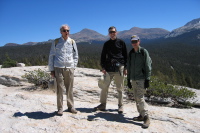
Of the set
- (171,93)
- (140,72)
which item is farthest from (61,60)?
(171,93)

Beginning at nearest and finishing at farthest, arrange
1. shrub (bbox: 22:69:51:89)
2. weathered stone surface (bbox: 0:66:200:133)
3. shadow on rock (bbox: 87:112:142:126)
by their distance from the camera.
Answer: weathered stone surface (bbox: 0:66:200:133) < shadow on rock (bbox: 87:112:142:126) < shrub (bbox: 22:69:51:89)

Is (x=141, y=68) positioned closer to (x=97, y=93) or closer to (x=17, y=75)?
(x=97, y=93)

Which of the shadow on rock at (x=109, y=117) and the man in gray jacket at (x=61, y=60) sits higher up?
the man in gray jacket at (x=61, y=60)

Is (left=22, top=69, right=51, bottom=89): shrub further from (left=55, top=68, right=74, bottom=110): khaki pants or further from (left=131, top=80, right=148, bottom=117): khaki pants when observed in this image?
(left=131, top=80, right=148, bottom=117): khaki pants

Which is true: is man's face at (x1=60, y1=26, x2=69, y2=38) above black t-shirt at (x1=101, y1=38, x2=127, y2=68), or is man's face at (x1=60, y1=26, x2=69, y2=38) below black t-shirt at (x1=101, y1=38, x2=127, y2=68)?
above

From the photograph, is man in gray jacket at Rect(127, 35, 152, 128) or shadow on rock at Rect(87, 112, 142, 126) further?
shadow on rock at Rect(87, 112, 142, 126)

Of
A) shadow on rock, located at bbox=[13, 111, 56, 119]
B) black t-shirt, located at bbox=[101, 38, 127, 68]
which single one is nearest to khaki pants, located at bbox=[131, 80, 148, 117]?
black t-shirt, located at bbox=[101, 38, 127, 68]

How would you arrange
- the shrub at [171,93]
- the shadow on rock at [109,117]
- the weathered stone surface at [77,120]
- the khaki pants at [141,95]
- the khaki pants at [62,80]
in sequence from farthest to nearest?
the shrub at [171,93] < the shadow on rock at [109,117] < the khaki pants at [62,80] < the khaki pants at [141,95] < the weathered stone surface at [77,120]

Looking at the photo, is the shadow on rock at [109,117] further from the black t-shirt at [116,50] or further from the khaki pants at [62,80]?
the black t-shirt at [116,50]

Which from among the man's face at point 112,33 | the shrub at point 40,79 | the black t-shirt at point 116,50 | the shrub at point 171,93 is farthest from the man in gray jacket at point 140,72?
the shrub at point 40,79

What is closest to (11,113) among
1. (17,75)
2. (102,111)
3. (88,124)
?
(88,124)

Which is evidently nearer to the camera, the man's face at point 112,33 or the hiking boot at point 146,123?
the hiking boot at point 146,123

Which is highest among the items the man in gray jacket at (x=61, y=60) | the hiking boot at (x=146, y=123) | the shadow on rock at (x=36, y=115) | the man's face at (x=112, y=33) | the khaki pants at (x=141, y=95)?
the man's face at (x=112, y=33)

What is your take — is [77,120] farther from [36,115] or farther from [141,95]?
[141,95]
